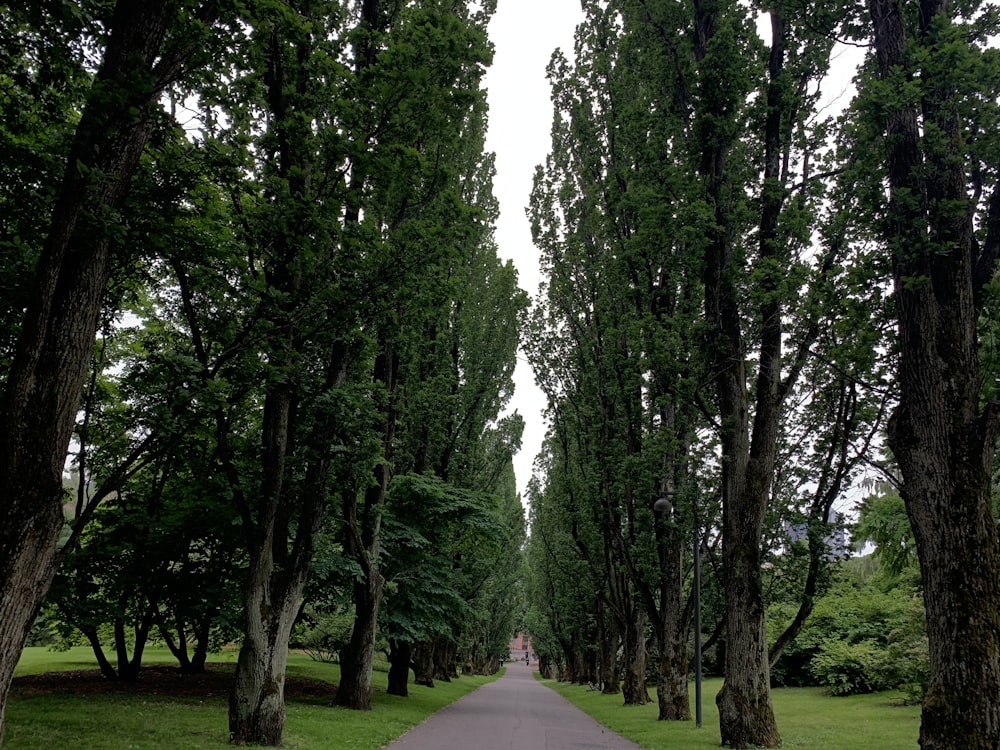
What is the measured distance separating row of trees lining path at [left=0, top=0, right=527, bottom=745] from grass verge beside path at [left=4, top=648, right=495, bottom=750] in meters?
0.93

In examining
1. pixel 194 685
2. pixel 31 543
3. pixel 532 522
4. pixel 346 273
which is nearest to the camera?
pixel 31 543

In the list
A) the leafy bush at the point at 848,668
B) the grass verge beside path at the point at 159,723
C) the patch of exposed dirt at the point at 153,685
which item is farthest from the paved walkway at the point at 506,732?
the leafy bush at the point at 848,668

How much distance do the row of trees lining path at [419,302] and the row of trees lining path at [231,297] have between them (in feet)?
0.19

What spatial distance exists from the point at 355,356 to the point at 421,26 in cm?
536

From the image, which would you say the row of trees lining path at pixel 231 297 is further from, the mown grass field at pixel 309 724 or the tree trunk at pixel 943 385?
the tree trunk at pixel 943 385

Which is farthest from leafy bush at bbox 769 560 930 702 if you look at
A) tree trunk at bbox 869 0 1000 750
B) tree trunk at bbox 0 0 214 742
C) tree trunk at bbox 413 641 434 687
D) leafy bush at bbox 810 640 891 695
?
A: tree trunk at bbox 0 0 214 742

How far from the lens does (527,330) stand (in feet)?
Result: 79.3

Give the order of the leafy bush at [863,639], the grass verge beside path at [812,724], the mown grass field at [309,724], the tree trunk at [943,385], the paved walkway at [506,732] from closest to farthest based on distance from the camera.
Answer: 1. the tree trunk at [943,385]
2. the mown grass field at [309,724]
3. the paved walkway at [506,732]
4. the grass verge beside path at [812,724]
5. the leafy bush at [863,639]

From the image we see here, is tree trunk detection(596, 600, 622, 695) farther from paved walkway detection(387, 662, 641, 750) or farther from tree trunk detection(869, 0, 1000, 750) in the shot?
tree trunk detection(869, 0, 1000, 750)

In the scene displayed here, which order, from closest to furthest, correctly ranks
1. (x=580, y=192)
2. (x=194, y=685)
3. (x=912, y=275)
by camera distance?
(x=912, y=275)
(x=194, y=685)
(x=580, y=192)

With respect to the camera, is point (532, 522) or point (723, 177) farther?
point (532, 522)

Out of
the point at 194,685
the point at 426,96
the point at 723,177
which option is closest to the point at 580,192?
the point at 723,177

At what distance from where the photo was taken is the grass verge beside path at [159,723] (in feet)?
29.1

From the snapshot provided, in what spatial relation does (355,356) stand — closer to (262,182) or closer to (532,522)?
(262,182)
